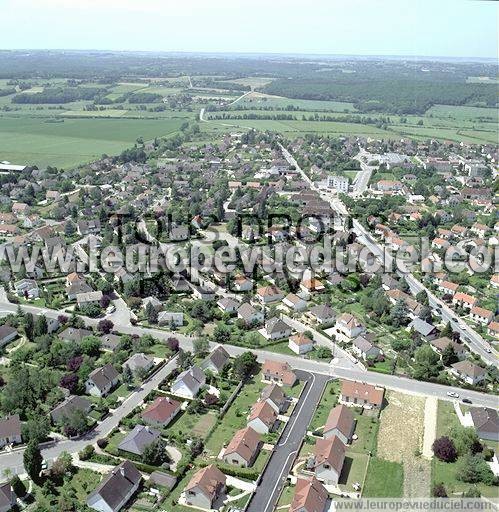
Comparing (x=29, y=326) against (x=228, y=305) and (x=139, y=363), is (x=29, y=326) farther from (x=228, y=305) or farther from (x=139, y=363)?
(x=228, y=305)

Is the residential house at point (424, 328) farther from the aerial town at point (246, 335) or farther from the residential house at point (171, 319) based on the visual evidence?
the residential house at point (171, 319)

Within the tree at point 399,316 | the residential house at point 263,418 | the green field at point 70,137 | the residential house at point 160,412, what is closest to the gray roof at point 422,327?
the tree at point 399,316

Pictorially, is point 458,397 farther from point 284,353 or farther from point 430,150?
point 430,150

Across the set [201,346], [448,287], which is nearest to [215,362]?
[201,346]

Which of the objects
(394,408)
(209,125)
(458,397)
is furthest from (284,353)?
(209,125)

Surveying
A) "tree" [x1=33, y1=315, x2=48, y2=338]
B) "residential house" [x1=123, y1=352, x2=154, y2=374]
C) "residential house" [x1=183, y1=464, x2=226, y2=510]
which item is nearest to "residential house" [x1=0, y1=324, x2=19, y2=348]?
"tree" [x1=33, y1=315, x2=48, y2=338]

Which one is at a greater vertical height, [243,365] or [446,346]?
[243,365]

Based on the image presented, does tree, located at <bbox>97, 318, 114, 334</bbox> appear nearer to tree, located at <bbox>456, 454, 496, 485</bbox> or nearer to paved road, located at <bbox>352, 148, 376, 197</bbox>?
tree, located at <bbox>456, 454, 496, 485</bbox>
